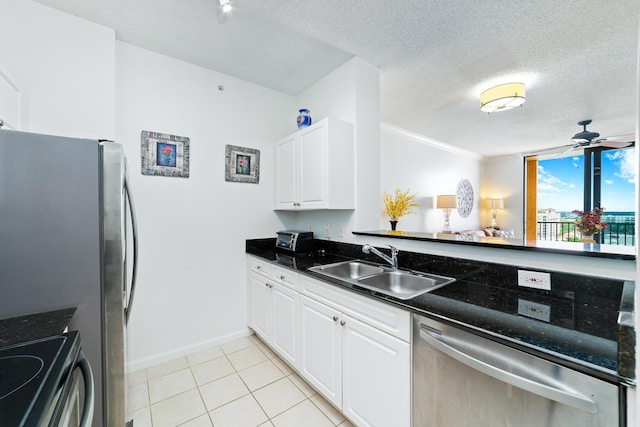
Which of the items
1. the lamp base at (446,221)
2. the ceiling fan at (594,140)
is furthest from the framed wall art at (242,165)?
the ceiling fan at (594,140)

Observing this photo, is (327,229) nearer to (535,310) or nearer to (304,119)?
(304,119)

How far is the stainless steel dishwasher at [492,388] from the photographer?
72 centimetres

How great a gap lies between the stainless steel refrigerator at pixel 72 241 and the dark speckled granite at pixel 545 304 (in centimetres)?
107

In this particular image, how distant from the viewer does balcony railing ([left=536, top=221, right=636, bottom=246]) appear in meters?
4.66

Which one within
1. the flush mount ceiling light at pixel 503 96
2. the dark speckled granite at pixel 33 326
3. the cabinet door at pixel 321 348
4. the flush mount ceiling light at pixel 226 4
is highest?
the flush mount ceiling light at pixel 226 4

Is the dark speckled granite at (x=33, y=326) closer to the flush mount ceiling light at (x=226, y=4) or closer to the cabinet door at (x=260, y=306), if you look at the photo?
the cabinet door at (x=260, y=306)

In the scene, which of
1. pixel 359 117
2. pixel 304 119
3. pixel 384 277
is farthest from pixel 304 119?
pixel 384 277

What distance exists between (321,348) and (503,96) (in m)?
2.91

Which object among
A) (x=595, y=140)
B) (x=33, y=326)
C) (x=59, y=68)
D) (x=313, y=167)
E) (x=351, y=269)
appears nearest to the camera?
(x=33, y=326)

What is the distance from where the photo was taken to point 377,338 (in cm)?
128

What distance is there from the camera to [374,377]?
1.30 meters

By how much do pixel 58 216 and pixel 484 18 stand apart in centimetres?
269

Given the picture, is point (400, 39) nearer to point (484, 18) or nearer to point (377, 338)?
point (484, 18)

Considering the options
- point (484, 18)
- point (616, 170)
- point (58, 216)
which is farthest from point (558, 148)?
point (58, 216)
